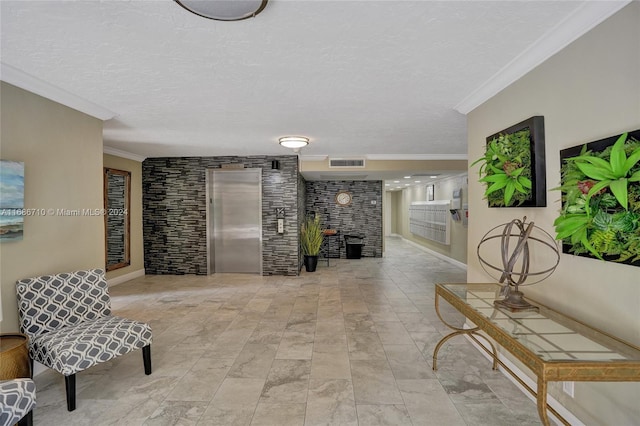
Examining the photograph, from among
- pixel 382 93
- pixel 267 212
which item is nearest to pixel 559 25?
pixel 382 93

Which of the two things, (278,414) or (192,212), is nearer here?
(278,414)

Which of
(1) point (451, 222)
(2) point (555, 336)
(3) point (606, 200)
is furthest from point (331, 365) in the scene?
(1) point (451, 222)

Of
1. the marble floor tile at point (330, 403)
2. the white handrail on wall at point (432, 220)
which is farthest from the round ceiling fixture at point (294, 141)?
the white handrail on wall at point (432, 220)

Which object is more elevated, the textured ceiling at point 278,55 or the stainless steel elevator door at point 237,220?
the textured ceiling at point 278,55

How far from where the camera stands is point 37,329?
245 centimetres

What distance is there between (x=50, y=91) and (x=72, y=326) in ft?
6.45

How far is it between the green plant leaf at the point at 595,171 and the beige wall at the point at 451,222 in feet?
19.3

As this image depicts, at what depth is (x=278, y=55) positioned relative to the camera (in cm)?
217

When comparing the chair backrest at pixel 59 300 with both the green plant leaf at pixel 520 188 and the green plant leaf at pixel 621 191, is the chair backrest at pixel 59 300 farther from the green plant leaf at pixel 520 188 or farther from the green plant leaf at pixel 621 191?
the green plant leaf at pixel 621 191

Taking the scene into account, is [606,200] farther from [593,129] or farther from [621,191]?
[593,129]

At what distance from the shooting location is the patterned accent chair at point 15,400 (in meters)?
1.59

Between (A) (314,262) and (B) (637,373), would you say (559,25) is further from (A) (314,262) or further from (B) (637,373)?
(A) (314,262)

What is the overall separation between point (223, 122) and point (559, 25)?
10.6ft

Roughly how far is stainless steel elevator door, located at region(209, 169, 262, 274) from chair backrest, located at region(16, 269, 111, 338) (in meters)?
3.62
